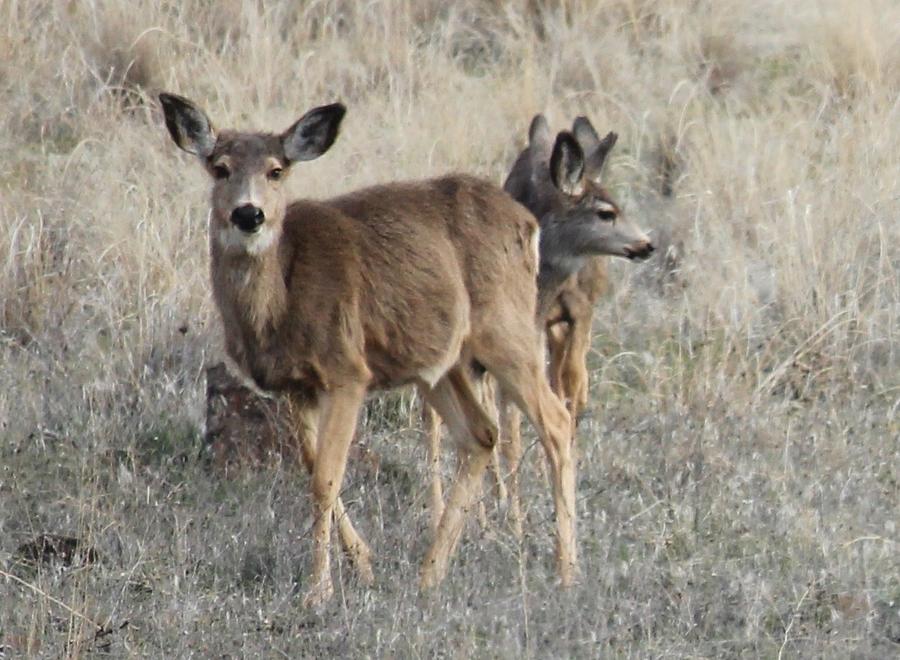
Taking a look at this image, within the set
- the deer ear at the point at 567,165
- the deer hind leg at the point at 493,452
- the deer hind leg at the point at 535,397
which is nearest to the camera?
the deer hind leg at the point at 535,397

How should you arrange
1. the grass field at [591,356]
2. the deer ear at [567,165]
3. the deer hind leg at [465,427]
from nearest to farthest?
the grass field at [591,356]
the deer hind leg at [465,427]
the deer ear at [567,165]

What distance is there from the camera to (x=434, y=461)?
343 inches

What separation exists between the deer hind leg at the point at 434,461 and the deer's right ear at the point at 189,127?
169cm

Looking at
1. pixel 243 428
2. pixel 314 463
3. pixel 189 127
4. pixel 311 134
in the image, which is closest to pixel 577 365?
pixel 243 428

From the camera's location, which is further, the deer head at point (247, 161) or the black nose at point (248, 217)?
the deer head at point (247, 161)

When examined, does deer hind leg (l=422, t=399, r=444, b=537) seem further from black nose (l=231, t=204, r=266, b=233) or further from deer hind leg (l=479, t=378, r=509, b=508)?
black nose (l=231, t=204, r=266, b=233)

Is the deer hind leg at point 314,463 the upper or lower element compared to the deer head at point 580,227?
lower

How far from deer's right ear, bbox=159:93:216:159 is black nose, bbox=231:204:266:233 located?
0.50m

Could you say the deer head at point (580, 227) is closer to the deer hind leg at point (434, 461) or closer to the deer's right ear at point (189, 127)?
the deer hind leg at point (434, 461)

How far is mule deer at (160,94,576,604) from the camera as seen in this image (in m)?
7.95

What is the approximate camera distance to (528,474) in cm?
928

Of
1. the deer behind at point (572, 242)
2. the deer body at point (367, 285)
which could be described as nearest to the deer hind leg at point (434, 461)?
the deer body at point (367, 285)

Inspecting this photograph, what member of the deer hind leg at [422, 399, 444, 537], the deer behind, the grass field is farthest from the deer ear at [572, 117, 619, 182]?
the deer hind leg at [422, 399, 444, 537]

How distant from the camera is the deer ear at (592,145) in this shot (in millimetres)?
9922
